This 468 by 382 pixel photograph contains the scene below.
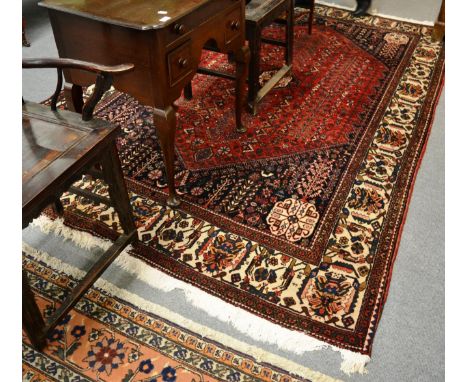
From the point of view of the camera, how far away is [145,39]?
1.77 m

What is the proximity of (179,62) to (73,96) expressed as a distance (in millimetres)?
617

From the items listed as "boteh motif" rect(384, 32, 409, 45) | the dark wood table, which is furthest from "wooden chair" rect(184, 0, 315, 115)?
"boteh motif" rect(384, 32, 409, 45)

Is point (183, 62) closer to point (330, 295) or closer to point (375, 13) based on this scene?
point (330, 295)

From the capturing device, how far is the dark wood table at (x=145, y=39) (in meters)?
1.79

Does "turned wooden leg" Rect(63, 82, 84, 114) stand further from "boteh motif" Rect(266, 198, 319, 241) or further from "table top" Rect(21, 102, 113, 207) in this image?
"boteh motif" Rect(266, 198, 319, 241)

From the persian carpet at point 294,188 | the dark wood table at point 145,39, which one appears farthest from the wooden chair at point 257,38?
the dark wood table at point 145,39

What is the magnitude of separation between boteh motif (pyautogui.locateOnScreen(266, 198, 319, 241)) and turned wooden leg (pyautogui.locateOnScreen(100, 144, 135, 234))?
70cm

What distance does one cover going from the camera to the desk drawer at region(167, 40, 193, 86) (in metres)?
1.87

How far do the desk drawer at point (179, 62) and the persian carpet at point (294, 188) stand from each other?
2.24 ft

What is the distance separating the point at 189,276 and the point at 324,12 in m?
3.42

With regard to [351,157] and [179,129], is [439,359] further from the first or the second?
[179,129]

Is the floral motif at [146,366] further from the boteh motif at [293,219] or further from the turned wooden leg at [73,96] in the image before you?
the turned wooden leg at [73,96]

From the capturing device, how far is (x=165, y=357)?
5.55 feet

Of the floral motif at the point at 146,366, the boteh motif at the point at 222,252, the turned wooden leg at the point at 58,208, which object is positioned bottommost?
the floral motif at the point at 146,366
